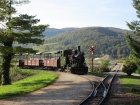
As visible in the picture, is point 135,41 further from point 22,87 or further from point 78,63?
point 22,87

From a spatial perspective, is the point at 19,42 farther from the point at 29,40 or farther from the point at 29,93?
the point at 29,93

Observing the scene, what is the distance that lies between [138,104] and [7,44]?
17.4m

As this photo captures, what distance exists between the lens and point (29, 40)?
91.9 feet

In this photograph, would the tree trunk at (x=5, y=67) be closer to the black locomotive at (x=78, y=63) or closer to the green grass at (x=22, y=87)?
the green grass at (x=22, y=87)

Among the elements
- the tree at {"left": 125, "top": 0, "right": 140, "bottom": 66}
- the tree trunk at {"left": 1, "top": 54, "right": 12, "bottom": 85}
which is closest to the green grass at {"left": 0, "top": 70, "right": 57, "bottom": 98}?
the tree trunk at {"left": 1, "top": 54, "right": 12, "bottom": 85}

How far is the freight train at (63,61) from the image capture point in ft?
121

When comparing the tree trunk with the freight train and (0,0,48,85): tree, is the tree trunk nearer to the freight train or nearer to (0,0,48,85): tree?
(0,0,48,85): tree

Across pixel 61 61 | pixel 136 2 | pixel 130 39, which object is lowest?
pixel 61 61

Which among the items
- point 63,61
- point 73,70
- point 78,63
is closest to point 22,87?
point 78,63

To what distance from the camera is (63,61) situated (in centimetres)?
4069

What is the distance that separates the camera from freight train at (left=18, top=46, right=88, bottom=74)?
1453 inches

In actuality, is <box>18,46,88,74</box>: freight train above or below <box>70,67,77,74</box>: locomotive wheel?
above

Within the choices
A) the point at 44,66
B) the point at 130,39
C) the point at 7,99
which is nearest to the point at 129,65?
the point at 130,39

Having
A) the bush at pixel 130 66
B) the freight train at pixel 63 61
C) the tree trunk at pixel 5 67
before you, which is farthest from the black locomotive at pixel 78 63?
the tree trunk at pixel 5 67
